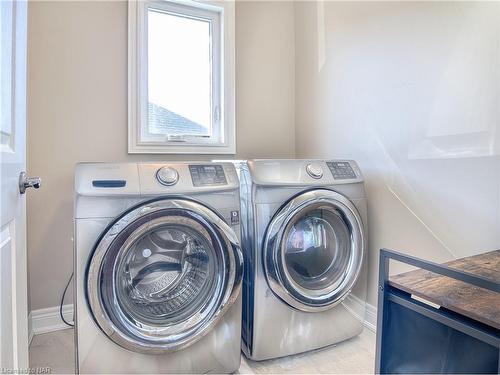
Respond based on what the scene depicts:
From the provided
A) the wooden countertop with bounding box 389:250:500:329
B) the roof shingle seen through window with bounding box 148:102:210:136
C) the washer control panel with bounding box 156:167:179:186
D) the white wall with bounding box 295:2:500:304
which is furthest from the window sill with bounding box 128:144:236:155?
the wooden countertop with bounding box 389:250:500:329

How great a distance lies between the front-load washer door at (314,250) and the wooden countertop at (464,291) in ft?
1.81

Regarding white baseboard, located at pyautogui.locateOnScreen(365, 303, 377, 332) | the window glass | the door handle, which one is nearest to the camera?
the door handle

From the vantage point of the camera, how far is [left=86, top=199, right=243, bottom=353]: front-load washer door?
3.74 feet

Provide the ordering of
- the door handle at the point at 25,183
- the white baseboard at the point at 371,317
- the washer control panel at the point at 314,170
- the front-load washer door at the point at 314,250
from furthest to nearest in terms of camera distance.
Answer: the white baseboard at the point at 371,317, the washer control panel at the point at 314,170, the front-load washer door at the point at 314,250, the door handle at the point at 25,183

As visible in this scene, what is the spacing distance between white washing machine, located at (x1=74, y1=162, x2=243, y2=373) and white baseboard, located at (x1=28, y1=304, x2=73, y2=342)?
0.80 metres

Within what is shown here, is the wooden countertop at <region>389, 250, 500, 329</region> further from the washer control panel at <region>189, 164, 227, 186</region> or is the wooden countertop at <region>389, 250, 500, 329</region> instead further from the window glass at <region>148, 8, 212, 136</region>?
the window glass at <region>148, 8, 212, 136</region>

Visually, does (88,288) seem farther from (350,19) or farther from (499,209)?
(350,19)

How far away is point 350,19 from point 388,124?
2.39ft

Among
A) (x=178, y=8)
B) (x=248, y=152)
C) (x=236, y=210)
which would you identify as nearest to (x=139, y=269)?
(x=236, y=210)

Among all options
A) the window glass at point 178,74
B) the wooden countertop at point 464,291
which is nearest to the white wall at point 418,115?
the wooden countertop at point 464,291

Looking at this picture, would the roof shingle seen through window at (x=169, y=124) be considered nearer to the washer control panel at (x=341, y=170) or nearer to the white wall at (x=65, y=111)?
the white wall at (x=65, y=111)

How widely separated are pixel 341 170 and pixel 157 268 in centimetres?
99

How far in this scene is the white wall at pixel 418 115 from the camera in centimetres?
128

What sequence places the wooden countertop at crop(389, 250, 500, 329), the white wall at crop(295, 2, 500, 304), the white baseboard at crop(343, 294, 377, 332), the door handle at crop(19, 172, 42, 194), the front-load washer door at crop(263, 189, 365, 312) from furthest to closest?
1. the white baseboard at crop(343, 294, 377, 332)
2. the front-load washer door at crop(263, 189, 365, 312)
3. the white wall at crop(295, 2, 500, 304)
4. the door handle at crop(19, 172, 42, 194)
5. the wooden countertop at crop(389, 250, 500, 329)
